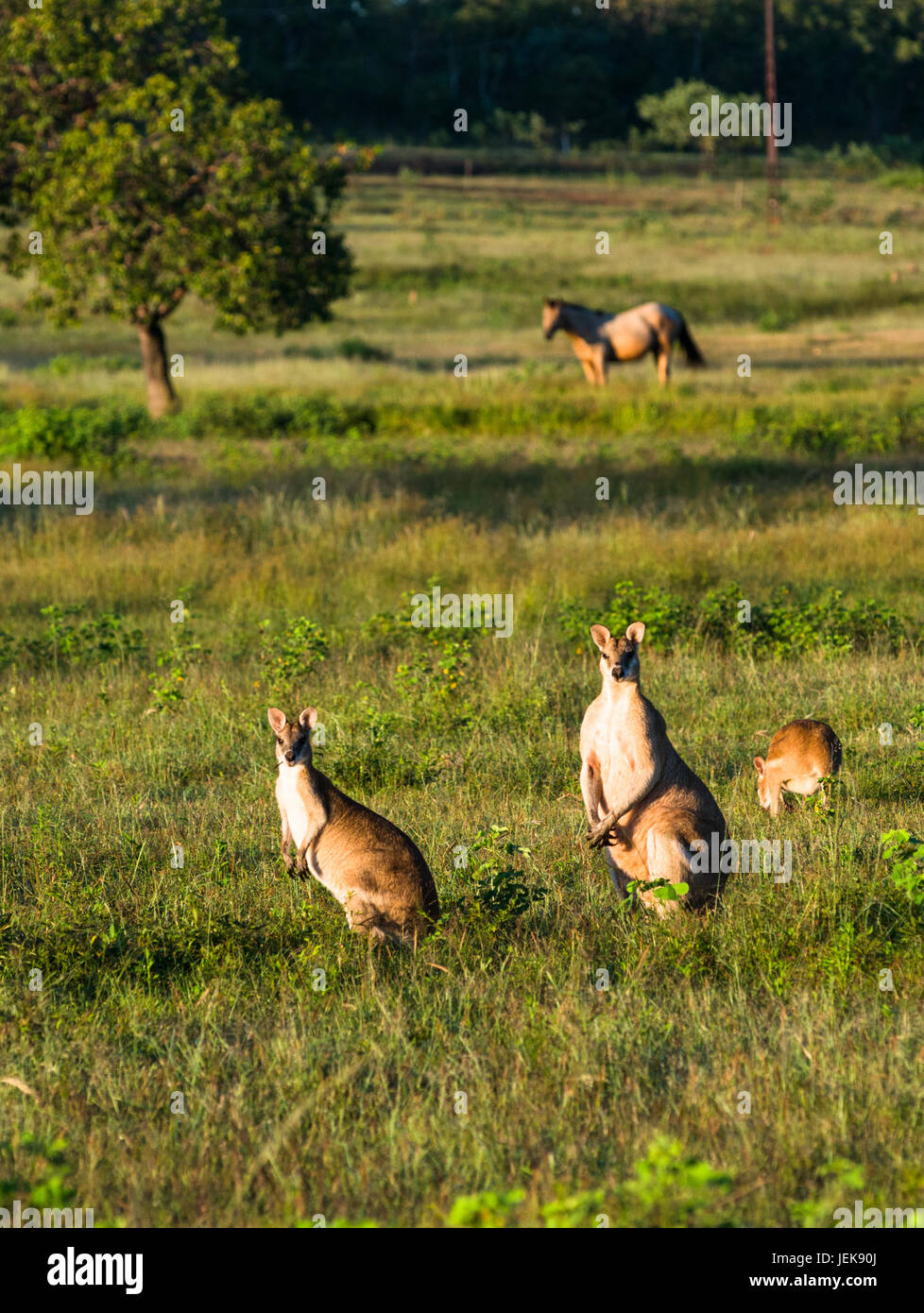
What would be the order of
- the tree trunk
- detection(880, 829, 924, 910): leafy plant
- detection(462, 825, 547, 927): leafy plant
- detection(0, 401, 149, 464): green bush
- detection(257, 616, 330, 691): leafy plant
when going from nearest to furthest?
1. detection(880, 829, 924, 910): leafy plant
2. detection(462, 825, 547, 927): leafy plant
3. detection(257, 616, 330, 691): leafy plant
4. detection(0, 401, 149, 464): green bush
5. the tree trunk

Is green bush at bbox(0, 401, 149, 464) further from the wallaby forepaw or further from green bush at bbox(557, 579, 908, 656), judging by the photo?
the wallaby forepaw

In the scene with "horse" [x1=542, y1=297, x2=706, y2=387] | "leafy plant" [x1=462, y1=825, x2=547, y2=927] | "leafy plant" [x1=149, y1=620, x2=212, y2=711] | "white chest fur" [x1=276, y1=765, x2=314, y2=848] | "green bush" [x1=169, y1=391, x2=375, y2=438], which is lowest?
"leafy plant" [x1=462, y1=825, x2=547, y2=927]

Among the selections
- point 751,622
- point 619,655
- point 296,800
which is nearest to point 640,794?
point 619,655

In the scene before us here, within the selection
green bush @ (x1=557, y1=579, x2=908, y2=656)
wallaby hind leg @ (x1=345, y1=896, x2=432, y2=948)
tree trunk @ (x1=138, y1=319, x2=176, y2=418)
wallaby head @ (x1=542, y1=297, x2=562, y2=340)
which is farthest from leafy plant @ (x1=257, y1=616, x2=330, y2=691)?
wallaby head @ (x1=542, y1=297, x2=562, y2=340)

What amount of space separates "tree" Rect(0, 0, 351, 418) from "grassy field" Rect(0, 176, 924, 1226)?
2.75 meters

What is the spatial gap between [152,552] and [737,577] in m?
5.80

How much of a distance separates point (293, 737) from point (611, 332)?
22.6 meters

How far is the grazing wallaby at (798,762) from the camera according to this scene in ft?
23.8

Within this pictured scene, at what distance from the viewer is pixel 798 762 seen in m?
7.30

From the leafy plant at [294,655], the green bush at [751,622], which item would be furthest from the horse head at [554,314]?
the leafy plant at [294,655]

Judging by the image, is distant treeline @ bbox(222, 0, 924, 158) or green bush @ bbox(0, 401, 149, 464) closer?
green bush @ bbox(0, 401, 149, 464)

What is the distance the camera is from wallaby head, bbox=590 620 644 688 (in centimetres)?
585

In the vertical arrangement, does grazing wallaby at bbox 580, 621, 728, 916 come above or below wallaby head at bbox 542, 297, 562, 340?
below
